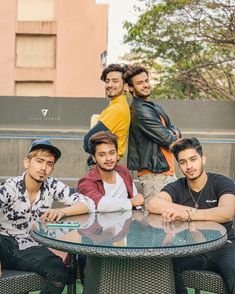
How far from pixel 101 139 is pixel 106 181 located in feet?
0.97

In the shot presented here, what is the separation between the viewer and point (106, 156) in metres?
3.41

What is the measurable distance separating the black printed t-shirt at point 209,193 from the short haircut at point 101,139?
46 cm

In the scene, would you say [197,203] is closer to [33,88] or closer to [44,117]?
[44,117]

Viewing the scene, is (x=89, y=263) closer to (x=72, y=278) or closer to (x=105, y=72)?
(x=72, y=278)

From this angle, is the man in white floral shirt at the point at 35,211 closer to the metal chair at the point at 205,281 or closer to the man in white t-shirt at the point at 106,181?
the man in white t-shirt at the point at 106,181

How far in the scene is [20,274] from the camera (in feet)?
9.53

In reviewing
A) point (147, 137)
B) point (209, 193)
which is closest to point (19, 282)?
point (209, 193)

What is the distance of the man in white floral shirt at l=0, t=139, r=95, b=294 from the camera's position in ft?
9.83

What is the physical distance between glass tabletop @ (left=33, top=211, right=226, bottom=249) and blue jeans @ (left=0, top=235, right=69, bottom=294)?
10.4 inches

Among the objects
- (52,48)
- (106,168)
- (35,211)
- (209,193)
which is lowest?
(35,211)

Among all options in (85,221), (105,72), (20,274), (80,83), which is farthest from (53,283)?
(80,83)

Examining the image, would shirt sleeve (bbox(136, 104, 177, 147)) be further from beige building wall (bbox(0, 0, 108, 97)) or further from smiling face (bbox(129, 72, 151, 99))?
beige building wall (bbox(0, 0, 108, 97))

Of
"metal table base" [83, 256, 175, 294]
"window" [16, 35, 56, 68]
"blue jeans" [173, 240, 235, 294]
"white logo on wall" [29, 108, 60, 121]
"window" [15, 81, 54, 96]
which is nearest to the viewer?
"metal table base" [83, 256, 175, 294]

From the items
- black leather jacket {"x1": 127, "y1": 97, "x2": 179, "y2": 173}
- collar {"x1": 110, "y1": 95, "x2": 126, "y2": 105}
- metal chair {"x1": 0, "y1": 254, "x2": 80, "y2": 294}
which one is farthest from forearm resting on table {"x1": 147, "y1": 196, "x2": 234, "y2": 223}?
collar {"x1": 110, "y1": 95, "x2": 126, "y2": 105}
